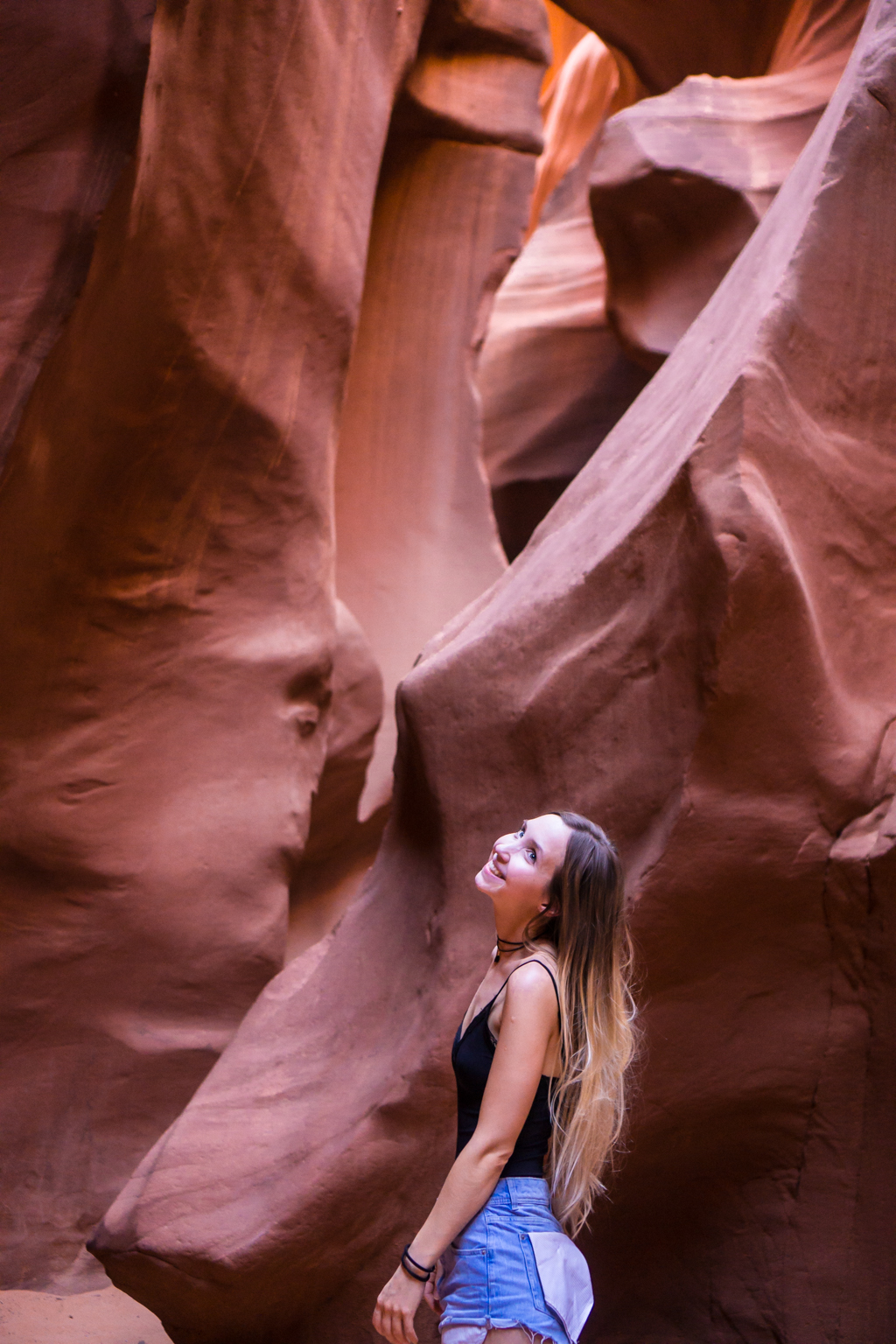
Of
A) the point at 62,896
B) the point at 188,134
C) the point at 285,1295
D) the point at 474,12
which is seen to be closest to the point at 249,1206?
the point at 285,1295

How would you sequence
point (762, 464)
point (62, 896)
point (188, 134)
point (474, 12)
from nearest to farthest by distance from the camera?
point (762, 464), point (188, 134), point (62, 896), point (474, 12)

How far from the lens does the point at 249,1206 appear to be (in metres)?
2.52

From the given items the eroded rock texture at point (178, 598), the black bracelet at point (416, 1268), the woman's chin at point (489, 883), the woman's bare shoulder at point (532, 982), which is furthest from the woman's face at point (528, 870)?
the eroded rock texture at point (178, 598)

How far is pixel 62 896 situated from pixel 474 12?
4.52 m

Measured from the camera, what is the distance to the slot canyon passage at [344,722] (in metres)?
2.49

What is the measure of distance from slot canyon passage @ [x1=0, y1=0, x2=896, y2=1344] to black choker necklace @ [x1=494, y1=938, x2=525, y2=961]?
65 cm

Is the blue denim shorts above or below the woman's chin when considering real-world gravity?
below

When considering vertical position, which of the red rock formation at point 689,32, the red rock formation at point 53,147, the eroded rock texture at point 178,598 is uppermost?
the red rock formation at point 689,32

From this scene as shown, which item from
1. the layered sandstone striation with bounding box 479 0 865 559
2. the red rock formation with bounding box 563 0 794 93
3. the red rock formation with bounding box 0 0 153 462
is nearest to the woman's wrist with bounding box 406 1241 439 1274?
the red rock formation with bounding box 0 0 153 462

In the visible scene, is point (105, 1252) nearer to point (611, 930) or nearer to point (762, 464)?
point (611, 930)

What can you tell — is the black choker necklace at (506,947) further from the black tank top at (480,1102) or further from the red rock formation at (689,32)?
the red rock formation at (689,32)

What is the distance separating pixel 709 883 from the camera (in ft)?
8.00

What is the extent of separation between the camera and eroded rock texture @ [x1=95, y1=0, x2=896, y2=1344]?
2.44m

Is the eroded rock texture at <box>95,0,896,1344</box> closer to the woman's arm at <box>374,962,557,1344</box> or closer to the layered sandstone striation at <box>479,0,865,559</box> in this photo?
the woman's arm at <box>374,962,557,1344</box>
